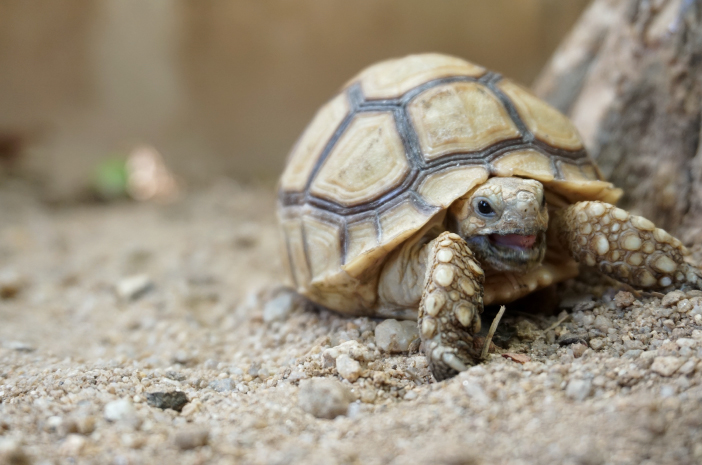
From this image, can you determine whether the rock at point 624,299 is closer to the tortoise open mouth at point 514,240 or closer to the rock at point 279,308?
the tortoise open mouth at point 514,240

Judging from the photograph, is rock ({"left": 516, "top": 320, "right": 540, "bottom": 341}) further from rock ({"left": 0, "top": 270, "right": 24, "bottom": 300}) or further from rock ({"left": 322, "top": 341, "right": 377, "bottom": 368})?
rock ({"left": 0, "top": 270, "right": 24, "bottom": 300})

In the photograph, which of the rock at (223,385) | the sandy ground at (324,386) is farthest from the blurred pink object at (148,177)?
the rock at (223,385)

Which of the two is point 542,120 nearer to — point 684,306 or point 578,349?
point 684,306

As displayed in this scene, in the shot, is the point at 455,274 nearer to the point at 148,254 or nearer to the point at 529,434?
the point at 529,434

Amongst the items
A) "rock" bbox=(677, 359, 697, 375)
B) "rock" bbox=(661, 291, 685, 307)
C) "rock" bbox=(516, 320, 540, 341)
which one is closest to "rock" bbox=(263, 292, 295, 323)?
"rock" bbox=(516, 320, 540, 341)

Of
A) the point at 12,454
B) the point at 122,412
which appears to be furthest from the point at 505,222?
the point at 12,454

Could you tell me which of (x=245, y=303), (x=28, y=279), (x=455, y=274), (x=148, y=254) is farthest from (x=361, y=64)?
(x=455, y=274)
